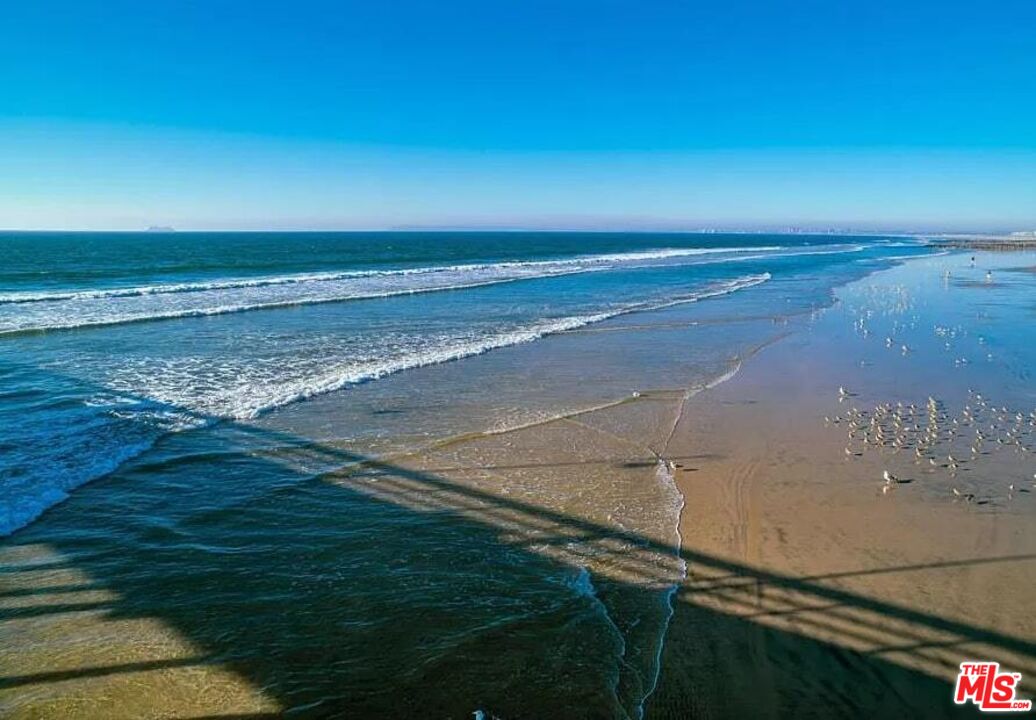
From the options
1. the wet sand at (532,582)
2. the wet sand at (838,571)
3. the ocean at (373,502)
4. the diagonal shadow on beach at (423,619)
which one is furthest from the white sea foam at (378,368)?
the wet sand at (838,571)

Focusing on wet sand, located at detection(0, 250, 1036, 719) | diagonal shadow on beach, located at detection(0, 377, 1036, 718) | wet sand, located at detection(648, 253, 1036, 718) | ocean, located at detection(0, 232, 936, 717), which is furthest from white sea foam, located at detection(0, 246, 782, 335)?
wet sand, located at detection(648, 253, 1036, 718)

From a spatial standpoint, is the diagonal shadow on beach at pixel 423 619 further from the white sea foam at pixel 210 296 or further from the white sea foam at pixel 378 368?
the white sea foam at pixel 210 296

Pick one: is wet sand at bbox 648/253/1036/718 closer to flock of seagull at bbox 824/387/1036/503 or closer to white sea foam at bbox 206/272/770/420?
flock of seagull at bbox 824/387/1036/503

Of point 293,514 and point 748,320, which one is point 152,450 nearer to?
point 293,514

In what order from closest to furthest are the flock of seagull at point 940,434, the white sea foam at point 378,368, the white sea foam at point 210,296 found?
1. the flock of seagull at point 940,434
2. the white sea foam at point 378,368
3. the white sea foam at point 210,296

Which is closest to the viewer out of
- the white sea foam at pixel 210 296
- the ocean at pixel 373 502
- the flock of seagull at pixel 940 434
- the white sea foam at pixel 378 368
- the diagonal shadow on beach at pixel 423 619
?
the diagonal shadow on beach at pixel 423 619

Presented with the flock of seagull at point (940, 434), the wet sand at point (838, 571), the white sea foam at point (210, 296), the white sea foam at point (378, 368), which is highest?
the white sea foam at point (210, 296)
